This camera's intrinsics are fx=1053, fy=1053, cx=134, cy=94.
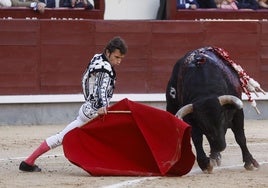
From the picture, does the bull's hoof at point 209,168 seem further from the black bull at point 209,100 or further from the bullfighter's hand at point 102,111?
the bullfighter's hand at point 102,111

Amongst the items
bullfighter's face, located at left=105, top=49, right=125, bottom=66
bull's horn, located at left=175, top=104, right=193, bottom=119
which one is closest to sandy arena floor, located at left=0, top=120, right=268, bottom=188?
bull's horn, located at left=175, top=104, right=193, bottom=119

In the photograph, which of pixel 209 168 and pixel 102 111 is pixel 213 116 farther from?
pixel 102 111

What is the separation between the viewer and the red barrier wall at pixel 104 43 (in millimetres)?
11992

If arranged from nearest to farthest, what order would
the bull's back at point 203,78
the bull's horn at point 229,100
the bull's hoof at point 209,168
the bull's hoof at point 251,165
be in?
the bull's horn at point 229,100, the bull's hoof at point 209,168, the bull's back at point 203,78, the bull's hoof at point 251,165

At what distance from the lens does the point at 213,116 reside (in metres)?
7.59

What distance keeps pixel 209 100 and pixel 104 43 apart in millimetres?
4791

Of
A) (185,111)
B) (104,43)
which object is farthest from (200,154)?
(104,43)

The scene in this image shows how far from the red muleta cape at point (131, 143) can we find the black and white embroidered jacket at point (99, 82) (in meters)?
0.15

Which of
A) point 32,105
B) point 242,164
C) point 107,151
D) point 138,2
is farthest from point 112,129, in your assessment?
point 138,2

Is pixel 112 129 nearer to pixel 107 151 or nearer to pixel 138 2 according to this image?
pixel 107 151

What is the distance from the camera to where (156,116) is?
758 centimetres

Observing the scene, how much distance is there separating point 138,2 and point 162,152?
19.7ft

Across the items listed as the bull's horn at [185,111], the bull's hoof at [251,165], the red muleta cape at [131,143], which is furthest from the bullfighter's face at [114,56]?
the bull's hoof at [251,165]

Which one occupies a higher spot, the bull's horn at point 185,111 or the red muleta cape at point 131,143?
the bull's horn at point 185,111
